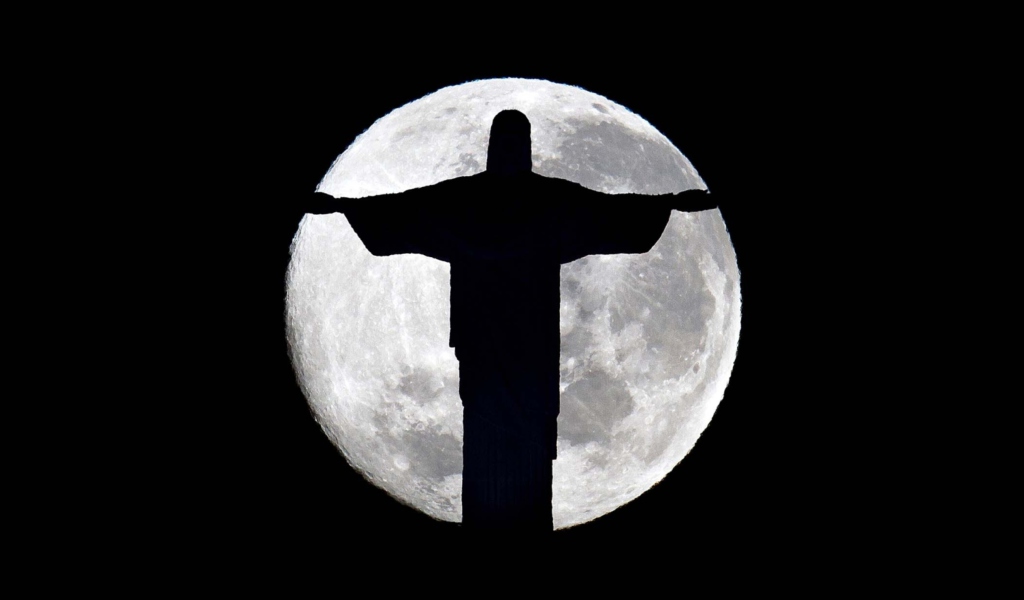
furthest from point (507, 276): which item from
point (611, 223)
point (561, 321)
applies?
point (611, 223)

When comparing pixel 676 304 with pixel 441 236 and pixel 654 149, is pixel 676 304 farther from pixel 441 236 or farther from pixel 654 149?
pixel 441 236

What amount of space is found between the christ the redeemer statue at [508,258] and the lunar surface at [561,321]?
0.25 metres

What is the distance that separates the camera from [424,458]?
6844mm

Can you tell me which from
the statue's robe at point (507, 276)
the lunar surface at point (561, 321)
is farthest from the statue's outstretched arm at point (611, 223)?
the lunar surface at point (561, 321)

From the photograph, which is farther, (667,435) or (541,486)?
(667,435)

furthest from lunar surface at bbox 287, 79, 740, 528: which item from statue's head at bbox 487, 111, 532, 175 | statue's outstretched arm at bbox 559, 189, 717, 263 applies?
statue's head at bbox 487, 111, 532, 175

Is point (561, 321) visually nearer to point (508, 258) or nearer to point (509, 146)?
point (508, 258)

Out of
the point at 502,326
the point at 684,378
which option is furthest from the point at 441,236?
the point at 684,378

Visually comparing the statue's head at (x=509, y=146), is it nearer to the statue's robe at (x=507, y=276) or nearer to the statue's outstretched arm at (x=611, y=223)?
the statue's robe at (x=507, y=276)

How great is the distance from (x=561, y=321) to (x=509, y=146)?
102 cm

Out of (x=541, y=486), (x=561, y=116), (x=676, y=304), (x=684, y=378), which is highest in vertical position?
(x=561, y=116)

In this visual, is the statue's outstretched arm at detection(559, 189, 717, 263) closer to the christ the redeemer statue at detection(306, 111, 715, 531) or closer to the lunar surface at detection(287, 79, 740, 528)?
the christ the redeemer statue at detection(306, 111, 715, 531)

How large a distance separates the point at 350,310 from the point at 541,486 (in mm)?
1483

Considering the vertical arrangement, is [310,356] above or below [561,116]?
below
